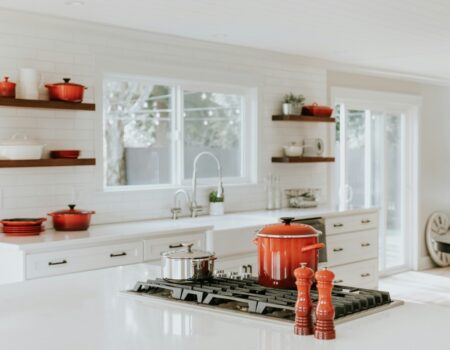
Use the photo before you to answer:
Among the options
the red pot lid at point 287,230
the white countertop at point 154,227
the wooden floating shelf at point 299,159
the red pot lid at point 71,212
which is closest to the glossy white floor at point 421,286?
the white countertop at point 154,227

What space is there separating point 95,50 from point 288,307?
12.2 ft

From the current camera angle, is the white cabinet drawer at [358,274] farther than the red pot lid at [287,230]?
Yes

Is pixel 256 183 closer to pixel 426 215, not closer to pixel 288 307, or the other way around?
pixel 426 215

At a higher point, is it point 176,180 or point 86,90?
point 86,90

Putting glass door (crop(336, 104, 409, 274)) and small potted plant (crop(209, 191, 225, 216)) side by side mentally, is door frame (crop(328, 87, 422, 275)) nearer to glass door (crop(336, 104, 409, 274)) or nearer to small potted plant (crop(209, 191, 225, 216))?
glass door (crop(336, 104, 409, 274))

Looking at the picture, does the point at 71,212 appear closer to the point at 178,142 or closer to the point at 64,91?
the point at 64,91

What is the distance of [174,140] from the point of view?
242 inches

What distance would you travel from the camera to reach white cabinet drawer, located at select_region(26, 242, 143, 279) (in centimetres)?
422

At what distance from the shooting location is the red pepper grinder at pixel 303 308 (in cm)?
195

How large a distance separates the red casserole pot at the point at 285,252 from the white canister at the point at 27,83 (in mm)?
2831

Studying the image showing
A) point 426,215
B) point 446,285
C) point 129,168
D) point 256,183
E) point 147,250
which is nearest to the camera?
point 147,250

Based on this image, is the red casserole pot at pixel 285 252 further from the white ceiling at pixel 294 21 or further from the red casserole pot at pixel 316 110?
the red casserole pot at pixel 316 110

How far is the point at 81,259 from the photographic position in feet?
14.6

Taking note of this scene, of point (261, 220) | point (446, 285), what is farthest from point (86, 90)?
point (446, 285)
